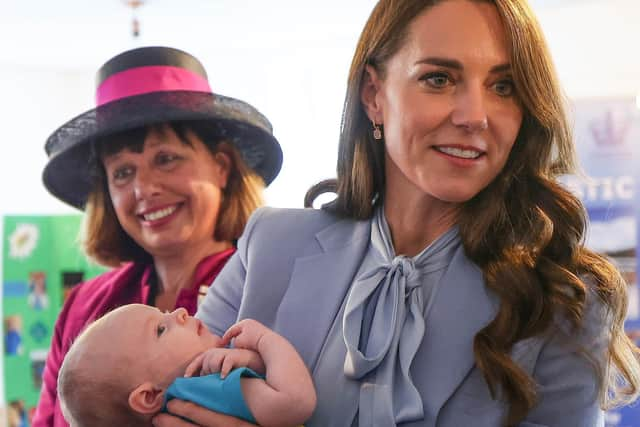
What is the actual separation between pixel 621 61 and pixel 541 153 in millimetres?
4051

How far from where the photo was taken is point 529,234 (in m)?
1.59

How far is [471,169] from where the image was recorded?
1.56m

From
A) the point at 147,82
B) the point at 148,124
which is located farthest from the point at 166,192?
the point at 147,82

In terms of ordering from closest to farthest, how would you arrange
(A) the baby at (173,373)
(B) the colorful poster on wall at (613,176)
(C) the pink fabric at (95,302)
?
(A) the baby at (173,373) < (C) the pink fabric at (95,302) < (B) the colorful poster on wall at (613,176)

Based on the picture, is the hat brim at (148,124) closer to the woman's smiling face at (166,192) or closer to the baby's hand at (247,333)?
the woman's smiling face at (166,192)

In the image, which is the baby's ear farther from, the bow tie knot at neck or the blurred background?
the blurred background

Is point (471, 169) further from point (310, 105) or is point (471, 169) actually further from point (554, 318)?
point (310, 105)

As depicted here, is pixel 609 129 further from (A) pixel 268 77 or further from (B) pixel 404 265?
(B) pixel 404 265

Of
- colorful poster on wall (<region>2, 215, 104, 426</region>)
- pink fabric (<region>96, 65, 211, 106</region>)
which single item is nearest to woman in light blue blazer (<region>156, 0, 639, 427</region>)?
pink fabric (<region>96, 65, 211, 106</region>)

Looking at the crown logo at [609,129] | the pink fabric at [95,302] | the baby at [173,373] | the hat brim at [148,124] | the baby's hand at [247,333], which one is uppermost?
the hat brim at [148,124]

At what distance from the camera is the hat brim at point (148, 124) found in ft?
7.65

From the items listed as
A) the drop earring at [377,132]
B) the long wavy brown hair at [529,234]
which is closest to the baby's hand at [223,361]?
the long wavy brown hair at [529,234]

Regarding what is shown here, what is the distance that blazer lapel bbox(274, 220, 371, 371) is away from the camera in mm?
1637

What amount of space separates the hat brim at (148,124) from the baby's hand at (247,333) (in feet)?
2.97
